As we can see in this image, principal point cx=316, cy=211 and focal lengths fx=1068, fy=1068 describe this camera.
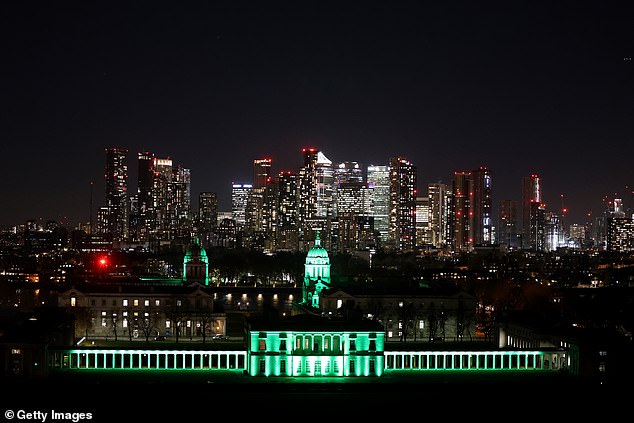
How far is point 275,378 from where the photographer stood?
173ft

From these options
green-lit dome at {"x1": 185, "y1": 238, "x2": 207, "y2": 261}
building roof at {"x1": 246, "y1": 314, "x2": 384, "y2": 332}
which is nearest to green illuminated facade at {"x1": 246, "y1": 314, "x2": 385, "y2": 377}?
building roof at {"x1": 246, "y1": 314, "x2": 384, "y2": 332}

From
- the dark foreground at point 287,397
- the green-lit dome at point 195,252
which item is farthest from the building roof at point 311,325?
the green-lit dome at point 195,252

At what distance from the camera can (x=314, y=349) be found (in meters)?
54.2

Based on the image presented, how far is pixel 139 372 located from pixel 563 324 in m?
23.4

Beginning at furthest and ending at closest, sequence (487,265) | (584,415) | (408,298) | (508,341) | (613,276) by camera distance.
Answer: (487,265) < (613,276) < (408,298) < (508,341) < (584,415)

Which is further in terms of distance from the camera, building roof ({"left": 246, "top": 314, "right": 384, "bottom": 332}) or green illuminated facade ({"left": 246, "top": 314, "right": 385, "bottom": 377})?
building roof ({"left": 246, "top": 314, "right": 384, "bottom": 332})

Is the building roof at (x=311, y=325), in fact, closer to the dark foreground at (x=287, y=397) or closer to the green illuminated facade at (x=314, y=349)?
the green illuminated facade at (x=314, y=349)

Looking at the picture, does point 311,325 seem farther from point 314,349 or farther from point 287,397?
point 287,397

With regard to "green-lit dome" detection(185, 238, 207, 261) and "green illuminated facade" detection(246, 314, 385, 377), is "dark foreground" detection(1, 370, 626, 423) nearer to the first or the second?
"green illuminated facade" detection(246, 314, 385, 377)

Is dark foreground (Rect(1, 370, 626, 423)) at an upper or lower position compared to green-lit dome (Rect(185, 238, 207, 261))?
lower

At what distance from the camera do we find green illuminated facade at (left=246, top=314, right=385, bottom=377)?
53.8 meters

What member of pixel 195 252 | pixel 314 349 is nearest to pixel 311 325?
pixel 314 349

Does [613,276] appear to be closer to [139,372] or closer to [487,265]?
[487,265]

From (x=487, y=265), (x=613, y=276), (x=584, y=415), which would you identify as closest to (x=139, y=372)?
(x=584, y=415)
